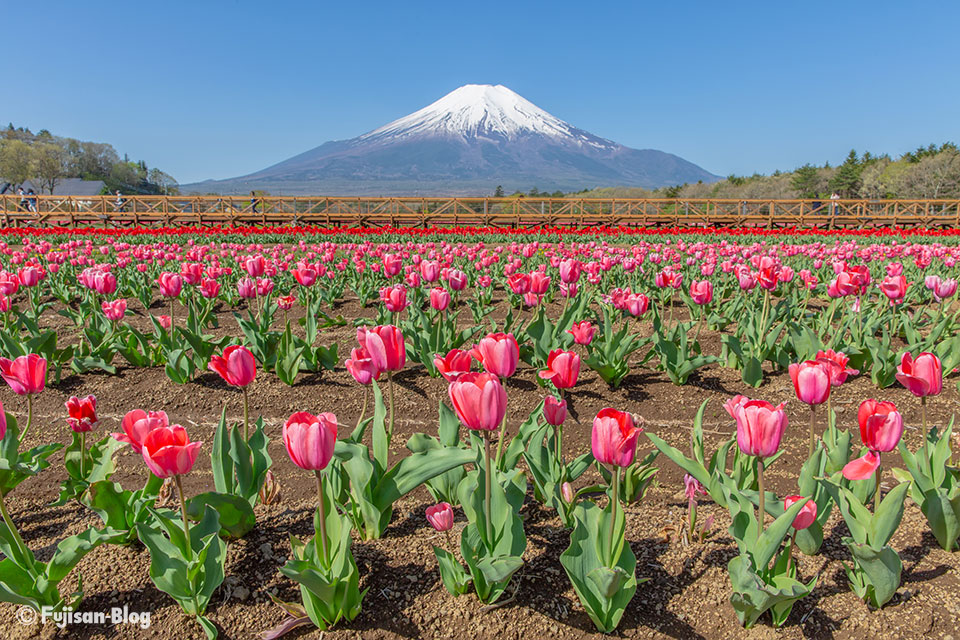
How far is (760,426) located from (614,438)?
480 millimetres

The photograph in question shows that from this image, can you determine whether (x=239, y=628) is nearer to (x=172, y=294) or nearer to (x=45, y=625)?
(x=45, y=625)

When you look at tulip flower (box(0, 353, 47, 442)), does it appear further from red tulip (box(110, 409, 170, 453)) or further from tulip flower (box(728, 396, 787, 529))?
tulip flower (box(728, 396, 787, 529))

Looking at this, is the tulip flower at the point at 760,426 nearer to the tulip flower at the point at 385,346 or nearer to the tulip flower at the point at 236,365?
the tulip flower at the point at 385,346

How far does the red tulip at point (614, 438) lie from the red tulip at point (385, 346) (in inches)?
34.9

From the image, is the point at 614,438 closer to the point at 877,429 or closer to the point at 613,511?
the point at 613,511

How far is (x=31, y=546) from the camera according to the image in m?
2.70

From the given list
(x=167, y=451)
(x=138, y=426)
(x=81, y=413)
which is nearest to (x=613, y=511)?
(x=167, y=451)

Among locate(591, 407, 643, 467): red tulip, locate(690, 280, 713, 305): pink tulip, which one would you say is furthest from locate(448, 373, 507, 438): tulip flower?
locate(690, 280, 713, 305): pink tulip

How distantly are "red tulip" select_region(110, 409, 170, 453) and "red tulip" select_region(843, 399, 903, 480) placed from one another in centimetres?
229

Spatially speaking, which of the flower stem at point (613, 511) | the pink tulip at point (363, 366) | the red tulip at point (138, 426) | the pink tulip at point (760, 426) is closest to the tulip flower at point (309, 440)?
the red tulip at point (138, 426)

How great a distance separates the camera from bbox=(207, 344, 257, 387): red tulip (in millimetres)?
2479

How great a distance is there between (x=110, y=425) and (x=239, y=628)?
8.79 feet

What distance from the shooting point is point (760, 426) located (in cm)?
188

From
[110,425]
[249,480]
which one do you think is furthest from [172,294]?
[249,480]
